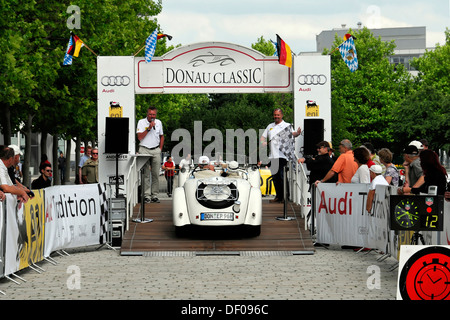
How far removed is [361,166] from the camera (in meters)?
13.4

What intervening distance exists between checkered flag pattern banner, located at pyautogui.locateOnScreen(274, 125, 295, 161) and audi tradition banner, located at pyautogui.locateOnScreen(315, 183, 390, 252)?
7.88ft

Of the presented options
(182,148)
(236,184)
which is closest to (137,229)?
(236,184)

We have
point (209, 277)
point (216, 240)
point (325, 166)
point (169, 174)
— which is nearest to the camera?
point (209, 277)

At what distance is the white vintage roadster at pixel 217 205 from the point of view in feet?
43.5

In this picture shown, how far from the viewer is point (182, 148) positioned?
53812 mm

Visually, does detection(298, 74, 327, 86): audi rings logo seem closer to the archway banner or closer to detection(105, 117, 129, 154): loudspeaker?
the archway banner

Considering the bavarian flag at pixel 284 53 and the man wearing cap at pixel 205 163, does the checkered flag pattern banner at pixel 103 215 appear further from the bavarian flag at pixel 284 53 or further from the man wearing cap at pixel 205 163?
the bavarian flag at pixel 284 53

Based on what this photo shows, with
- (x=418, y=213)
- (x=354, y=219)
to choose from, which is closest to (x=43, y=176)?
(x=354, y=219)

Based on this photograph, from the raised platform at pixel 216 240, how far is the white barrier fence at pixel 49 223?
2.27ft

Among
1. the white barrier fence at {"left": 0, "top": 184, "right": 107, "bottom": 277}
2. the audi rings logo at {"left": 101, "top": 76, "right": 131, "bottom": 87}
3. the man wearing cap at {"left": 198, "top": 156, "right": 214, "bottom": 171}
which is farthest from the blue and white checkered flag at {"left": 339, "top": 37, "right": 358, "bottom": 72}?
the white barrier fence at {"left": 0, "top": 184, "right": 107, "bottom": 277}

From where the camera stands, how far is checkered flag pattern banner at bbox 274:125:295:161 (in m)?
16.4

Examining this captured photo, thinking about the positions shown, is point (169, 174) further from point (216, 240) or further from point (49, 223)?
point (49, 223)

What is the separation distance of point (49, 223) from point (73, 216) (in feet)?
3.36
